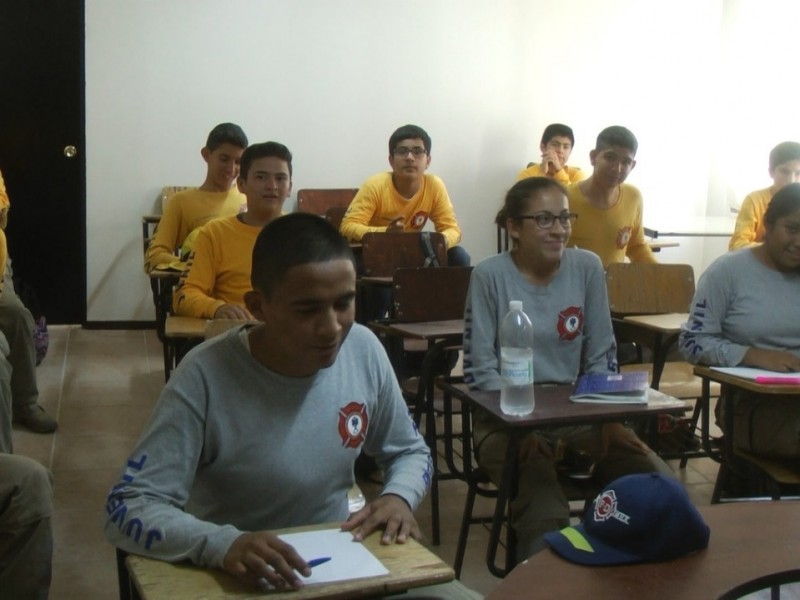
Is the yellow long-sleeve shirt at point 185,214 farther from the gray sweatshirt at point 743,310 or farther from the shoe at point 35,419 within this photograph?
the gray sweatshirt at point 743,310

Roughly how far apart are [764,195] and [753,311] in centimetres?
281

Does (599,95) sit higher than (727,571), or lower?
higher

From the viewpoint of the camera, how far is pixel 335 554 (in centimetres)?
127

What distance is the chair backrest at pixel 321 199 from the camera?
664 cm

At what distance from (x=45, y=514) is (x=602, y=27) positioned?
21.1ft

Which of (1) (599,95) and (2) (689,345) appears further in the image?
(1) (599,95)

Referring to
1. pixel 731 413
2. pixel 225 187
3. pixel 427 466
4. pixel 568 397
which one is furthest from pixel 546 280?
pixel 225 187

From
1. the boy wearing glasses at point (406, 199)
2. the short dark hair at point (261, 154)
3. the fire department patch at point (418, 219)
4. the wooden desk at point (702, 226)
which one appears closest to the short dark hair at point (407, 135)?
the boy wearing glasses at point (406, 199)

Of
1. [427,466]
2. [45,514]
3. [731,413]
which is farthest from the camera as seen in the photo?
[731,413]

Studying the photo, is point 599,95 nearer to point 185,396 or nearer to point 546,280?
point 546,280

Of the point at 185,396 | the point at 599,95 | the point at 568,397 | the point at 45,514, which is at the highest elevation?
the point at 599,95

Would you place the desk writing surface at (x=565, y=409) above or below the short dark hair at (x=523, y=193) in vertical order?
below

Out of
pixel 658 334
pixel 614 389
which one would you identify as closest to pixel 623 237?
pixel 658 334

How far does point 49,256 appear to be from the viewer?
6.39 metres
